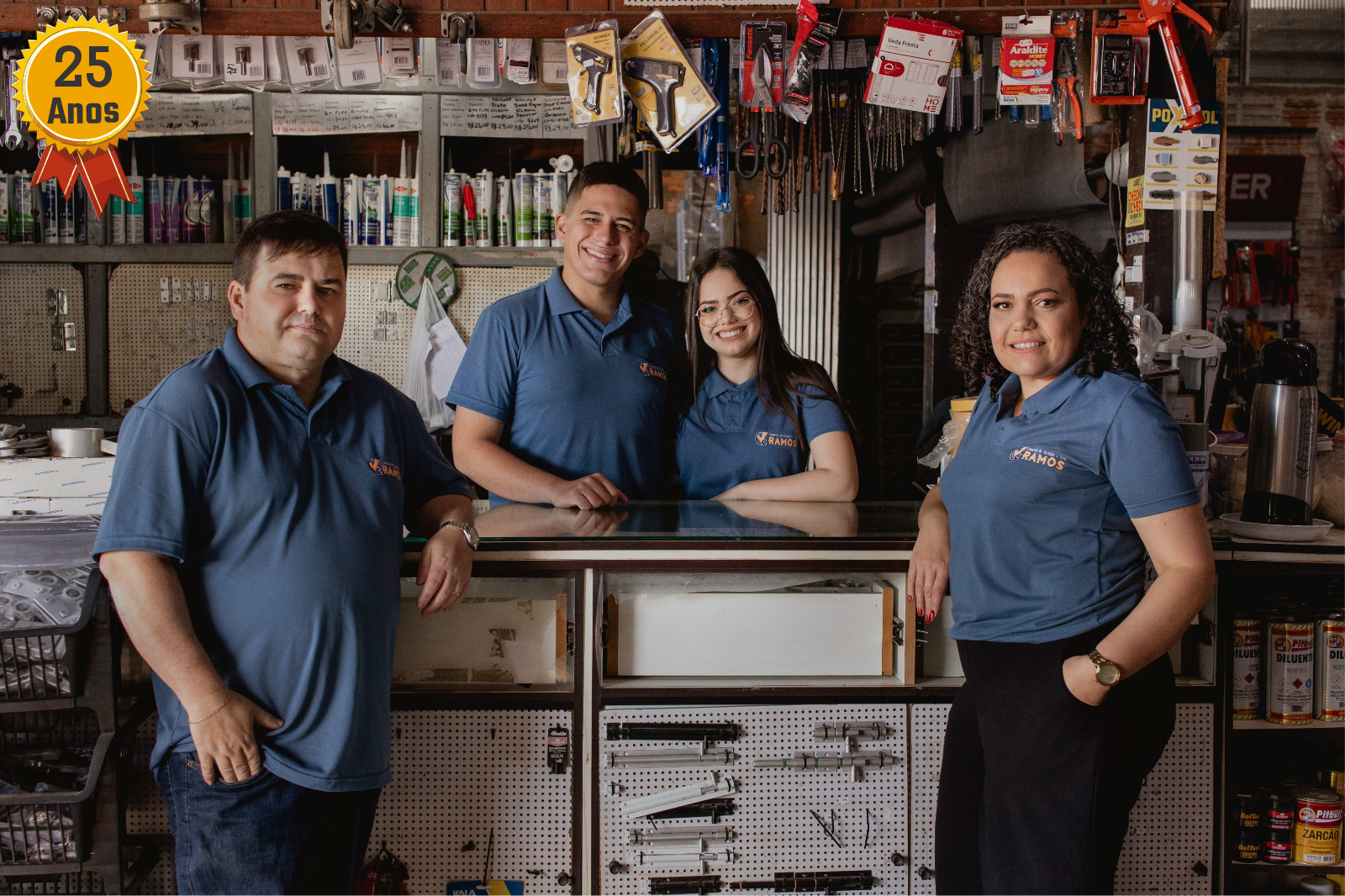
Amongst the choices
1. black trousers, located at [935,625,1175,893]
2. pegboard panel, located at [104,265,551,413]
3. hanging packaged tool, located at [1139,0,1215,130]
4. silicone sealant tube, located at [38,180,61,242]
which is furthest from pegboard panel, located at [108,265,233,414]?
black trousers, located at [935,625,1175,893]

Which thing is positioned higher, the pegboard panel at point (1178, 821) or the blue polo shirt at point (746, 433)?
the blue polo shirt at point (746, 433)

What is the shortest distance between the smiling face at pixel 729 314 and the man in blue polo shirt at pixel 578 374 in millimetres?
223

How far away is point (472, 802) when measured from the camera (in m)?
2.09

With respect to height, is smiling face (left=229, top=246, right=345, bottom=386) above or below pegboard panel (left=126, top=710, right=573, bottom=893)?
above

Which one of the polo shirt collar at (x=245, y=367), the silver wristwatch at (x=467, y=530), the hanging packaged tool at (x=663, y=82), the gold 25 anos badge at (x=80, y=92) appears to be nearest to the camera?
the polo shirt collar at (x=245, y=367)

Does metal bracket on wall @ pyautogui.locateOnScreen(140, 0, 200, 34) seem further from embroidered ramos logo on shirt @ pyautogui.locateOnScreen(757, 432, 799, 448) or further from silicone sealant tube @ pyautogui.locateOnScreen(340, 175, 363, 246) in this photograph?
silicone sealant tube @ pyautogui.locateOnScreen(340, 175, 363, 246)

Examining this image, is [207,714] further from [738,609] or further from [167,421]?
[738,609]

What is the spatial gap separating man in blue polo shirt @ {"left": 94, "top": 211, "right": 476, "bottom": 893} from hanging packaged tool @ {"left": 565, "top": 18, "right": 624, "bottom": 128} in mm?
1254

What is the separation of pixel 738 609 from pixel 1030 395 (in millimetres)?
770

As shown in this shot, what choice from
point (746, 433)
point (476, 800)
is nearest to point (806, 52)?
point (746, 433)

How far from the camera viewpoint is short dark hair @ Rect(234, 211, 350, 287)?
5.37 feet

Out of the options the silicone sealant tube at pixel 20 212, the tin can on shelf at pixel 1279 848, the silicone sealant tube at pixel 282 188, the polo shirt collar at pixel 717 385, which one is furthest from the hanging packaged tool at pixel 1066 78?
the silicone sealant tube at pixel 20 212

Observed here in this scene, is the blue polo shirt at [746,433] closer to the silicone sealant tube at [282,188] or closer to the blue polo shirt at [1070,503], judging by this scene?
the blue polo shirt at [1070,503]

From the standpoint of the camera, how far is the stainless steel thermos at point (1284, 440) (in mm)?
2334
